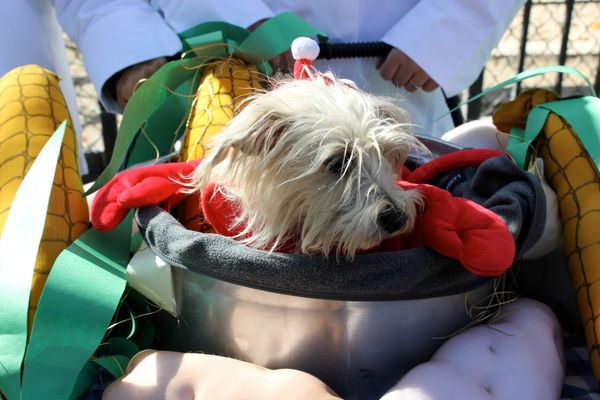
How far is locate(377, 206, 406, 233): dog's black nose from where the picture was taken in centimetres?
82

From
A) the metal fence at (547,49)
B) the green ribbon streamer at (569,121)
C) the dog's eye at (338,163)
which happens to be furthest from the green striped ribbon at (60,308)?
the metal fence at (547,49)

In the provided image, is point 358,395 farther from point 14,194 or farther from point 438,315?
point 14,194

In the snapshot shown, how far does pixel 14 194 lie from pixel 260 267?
0.46 m

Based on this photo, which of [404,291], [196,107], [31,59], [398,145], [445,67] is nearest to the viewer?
[404,291]

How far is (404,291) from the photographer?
2.50 feet

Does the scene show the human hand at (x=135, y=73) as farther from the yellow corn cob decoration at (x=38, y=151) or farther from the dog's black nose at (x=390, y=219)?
the dog's black nose at (x=390, y=219)

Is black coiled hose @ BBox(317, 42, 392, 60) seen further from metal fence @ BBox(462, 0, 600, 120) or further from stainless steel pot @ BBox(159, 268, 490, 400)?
metal fence @ BBox(462, 0, 600, 120)

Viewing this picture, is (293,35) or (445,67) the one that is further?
(445,67)

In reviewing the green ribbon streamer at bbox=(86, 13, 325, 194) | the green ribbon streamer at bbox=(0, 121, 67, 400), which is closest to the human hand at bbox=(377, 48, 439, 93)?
the green ribbon streamer at bbox=(86, 13, 325, 194)

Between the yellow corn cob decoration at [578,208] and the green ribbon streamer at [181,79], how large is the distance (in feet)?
1.60

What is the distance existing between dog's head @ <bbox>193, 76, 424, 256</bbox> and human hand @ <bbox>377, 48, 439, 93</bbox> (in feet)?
1.60

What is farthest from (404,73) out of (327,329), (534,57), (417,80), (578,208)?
(534,57)

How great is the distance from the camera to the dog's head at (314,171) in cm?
82

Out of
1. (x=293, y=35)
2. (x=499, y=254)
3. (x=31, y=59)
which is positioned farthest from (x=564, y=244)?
(x=31, y=59)
